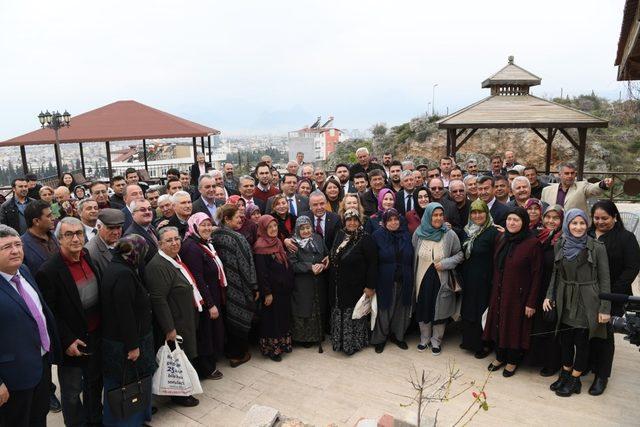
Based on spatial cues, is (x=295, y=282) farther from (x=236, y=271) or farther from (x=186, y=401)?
(x=186, y=401)

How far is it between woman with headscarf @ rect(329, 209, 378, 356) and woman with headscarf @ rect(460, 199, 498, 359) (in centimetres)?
99

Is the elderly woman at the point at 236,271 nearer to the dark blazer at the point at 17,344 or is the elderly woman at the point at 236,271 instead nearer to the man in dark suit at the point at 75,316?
the man in dark suit at the point at 75,316

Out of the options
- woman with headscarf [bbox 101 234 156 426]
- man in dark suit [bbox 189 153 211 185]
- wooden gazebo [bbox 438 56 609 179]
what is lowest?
woman with headscarf [bbox 101 234 156 426]

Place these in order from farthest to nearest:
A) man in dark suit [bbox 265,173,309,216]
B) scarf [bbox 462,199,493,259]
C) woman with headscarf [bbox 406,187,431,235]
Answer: man in dark suit [bbox 265,173,309,216]
woman with headscarf [bbox 406,187,431,235]
scarf [bbox 462,199,493,259]

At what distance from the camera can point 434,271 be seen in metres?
4.81

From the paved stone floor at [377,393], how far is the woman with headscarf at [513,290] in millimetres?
313

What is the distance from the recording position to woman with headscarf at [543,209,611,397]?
A: 150 inches

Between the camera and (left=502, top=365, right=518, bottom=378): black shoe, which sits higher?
the camera

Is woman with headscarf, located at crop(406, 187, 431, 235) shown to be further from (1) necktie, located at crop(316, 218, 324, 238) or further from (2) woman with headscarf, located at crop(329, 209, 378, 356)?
(1) necktie, located at crop(316, 218, 324, 238)

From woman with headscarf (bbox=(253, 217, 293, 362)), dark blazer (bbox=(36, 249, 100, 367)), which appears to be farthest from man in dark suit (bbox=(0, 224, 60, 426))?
woman with headscarf (bbox=(253, 217, 293, 362))

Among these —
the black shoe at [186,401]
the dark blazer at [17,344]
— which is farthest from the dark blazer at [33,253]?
the black shoe at [186,401]

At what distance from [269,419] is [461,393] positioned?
1856 mm

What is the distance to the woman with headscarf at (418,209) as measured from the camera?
5.21 m

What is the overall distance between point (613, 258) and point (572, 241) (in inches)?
16.0
